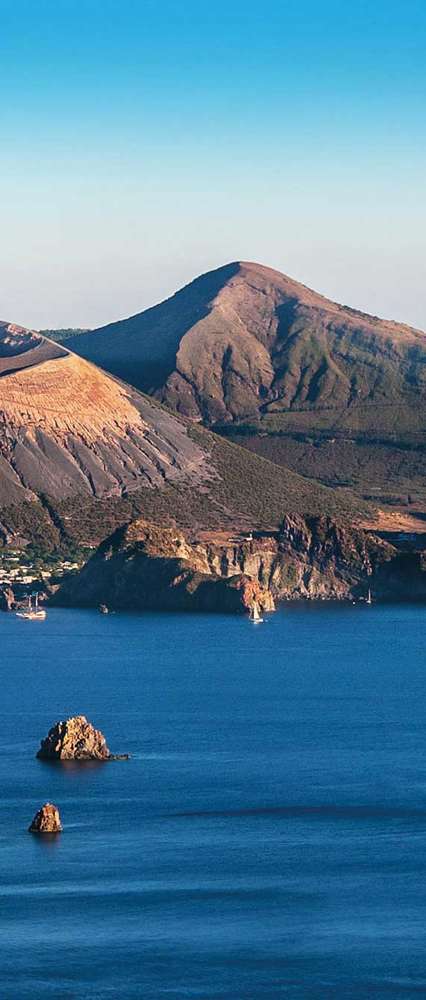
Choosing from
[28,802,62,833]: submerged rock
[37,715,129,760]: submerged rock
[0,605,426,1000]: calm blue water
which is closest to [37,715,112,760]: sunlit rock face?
[37,715,129,760]: submerged rock

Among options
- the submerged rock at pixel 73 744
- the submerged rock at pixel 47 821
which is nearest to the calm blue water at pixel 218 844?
the submerged rock at pixel 47 821

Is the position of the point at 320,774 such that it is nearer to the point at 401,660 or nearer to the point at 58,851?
the point at 58,851

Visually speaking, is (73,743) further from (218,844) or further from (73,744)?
(218,844)

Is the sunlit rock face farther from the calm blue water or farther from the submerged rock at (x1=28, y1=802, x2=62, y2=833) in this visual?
the submerged rock at (x1=28, y1=802, x2=62, y2=833)

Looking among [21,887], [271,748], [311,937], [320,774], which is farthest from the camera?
[271,748]

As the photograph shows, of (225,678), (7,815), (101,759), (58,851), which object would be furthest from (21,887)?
(225,678)
